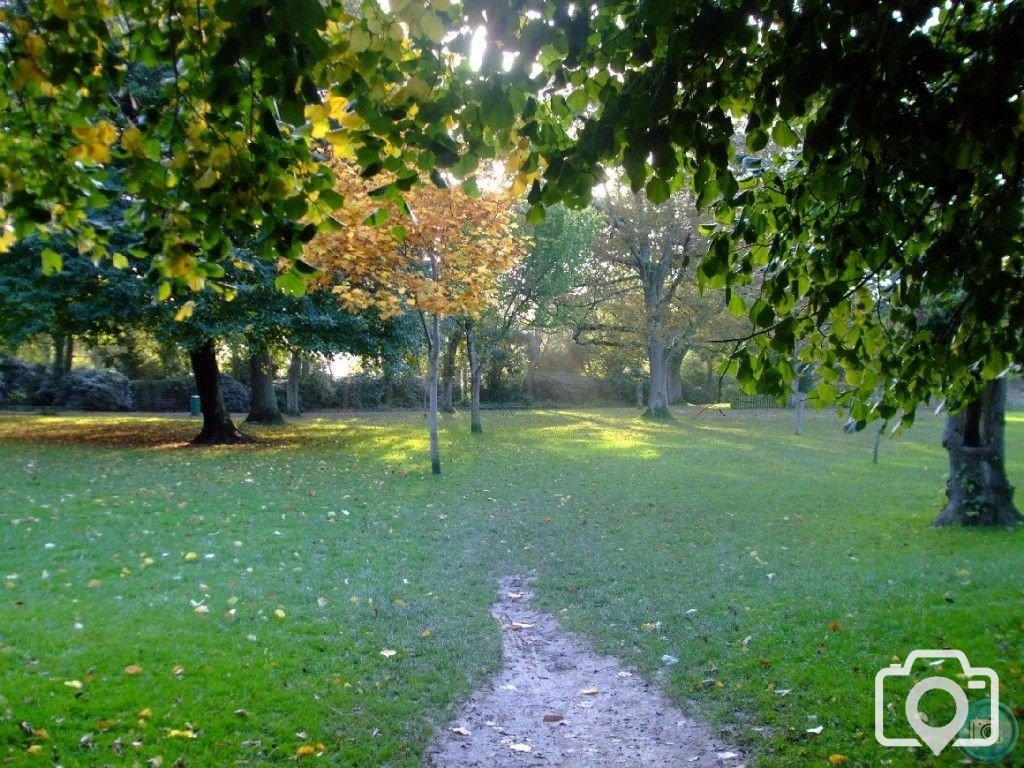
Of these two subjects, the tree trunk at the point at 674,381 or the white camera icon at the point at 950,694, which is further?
the tree trunk at the point at 674,381

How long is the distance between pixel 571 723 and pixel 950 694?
2278mm

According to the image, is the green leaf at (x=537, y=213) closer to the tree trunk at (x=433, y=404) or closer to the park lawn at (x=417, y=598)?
the park lawn at (x=417, y=598)

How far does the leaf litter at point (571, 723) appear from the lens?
4.03 m

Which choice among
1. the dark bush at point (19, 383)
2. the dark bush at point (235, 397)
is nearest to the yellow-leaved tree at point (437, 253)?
the dark bush at point (235, 397)

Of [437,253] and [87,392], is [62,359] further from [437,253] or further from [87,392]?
[437,253]

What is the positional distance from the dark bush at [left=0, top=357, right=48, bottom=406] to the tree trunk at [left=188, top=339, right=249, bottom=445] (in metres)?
15.9

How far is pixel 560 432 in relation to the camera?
25.4m

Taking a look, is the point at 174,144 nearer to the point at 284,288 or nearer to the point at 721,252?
the point at 284,288

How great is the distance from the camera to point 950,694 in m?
4.34

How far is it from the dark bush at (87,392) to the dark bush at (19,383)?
1.82 ft

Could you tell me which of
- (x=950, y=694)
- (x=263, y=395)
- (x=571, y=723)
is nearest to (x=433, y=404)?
(x=571, y=723)

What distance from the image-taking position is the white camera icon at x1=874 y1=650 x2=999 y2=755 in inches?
153

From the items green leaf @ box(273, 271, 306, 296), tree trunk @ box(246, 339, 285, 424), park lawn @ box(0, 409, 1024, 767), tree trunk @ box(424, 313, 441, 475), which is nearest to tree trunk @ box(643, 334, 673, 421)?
tree trunk @ box(246, 339, 285, 424)

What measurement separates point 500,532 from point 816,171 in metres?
7.51
